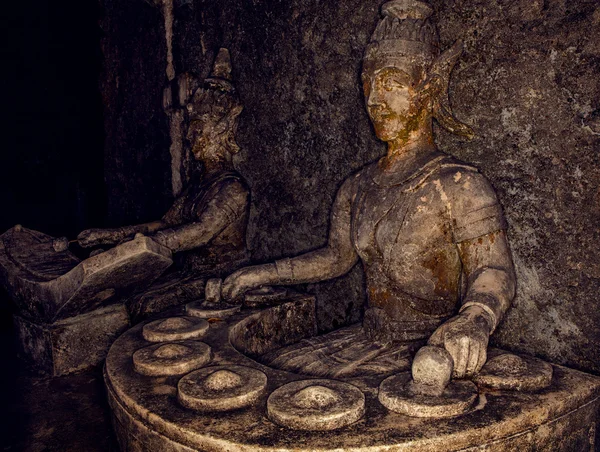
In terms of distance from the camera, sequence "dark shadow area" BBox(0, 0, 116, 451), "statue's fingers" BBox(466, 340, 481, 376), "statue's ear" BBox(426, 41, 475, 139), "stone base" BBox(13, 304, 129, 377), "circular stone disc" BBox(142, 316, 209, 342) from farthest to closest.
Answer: "dark shadow area" BBox(0, 0, 116, 451), "stone base" BBox(13, 304, 129, 377), "circular stone disc" BBox(142, 316, 209, 342), "statue's ear" BBox(426, 41, 475, 139), "statue's fingers" BBox(466, 340, 481, 376)

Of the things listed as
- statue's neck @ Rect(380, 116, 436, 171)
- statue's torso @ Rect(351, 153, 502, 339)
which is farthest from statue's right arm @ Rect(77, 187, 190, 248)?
statue's neck @ Rect(380, 116, 436, 171)

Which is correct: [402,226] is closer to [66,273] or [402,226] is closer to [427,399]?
[427,399]

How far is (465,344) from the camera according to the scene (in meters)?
2.16

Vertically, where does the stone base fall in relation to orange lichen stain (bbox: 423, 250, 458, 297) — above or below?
below

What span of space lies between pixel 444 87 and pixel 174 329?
1734 millimetres

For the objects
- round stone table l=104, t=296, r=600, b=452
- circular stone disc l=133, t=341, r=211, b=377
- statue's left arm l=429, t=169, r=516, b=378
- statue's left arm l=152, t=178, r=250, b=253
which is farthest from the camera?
statue's left arm l=152, t=178, r=250, b=253

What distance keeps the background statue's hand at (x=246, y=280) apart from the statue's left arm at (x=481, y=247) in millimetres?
1049

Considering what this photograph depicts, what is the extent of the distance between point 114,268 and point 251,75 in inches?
75.3

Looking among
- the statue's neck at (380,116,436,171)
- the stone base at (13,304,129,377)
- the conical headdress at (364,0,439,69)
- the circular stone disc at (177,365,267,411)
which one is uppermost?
the conical headdress at (364,0,439,69)

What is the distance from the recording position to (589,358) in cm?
264

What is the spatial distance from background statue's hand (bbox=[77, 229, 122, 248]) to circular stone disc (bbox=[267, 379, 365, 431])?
231 cm

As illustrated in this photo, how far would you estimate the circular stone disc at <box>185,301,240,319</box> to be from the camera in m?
3.13

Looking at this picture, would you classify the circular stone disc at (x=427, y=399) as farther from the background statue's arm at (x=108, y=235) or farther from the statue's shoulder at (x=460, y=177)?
the background statue's arm at (x=108, y=235)

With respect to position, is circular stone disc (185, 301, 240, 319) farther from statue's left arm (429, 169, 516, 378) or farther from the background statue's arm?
statue's left arm (429, 169, 516, 378)
